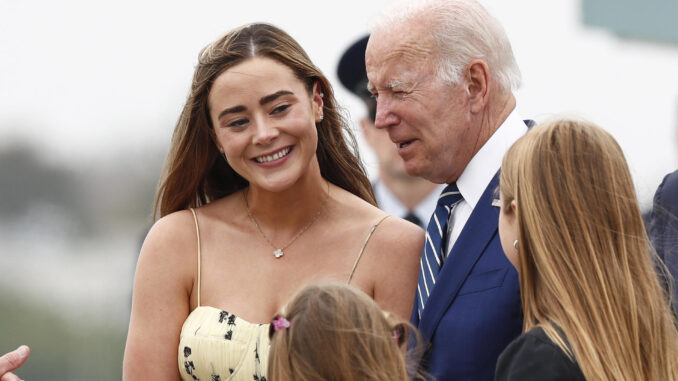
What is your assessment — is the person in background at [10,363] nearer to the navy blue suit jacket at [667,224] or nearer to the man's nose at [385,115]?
the man's nose at [385,115]

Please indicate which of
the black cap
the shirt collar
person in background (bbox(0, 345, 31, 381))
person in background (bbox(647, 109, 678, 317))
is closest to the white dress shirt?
the shirt collar

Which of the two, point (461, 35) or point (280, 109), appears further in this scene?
point (280, 109)

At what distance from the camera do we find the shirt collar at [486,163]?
352cm

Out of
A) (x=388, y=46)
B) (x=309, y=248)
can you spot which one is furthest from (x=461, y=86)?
(x=309, y=248)

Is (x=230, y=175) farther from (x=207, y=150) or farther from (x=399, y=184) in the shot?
(x=399, y=184)

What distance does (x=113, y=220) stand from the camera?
28.0 ft

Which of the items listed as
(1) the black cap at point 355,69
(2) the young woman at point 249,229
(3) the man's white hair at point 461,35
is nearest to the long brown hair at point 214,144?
(2) the young woman at point 249,229

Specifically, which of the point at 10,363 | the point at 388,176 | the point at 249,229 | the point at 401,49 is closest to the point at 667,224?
the point at 401,49

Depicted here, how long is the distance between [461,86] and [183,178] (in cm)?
108

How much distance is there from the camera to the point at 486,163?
3.54m

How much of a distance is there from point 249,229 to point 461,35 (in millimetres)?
1007

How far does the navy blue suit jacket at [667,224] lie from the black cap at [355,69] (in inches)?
94.3

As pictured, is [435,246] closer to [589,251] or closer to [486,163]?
[486,163]

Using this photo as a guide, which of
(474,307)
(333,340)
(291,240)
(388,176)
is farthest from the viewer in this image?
(388,176)
